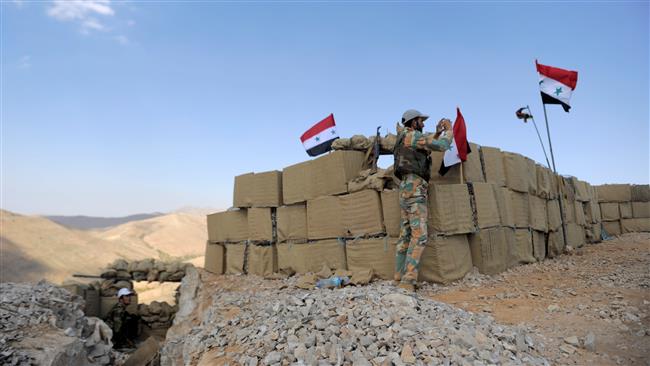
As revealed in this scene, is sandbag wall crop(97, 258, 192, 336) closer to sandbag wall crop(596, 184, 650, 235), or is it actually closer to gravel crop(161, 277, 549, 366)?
gravel crop(161, 277, 549, 366)

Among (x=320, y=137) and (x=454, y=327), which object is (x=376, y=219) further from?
(x=454, y=327)

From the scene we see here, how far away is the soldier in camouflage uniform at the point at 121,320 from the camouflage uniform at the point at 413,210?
814cm

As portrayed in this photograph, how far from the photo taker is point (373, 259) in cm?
556

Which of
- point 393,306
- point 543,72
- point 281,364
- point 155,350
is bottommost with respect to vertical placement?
point 155,350

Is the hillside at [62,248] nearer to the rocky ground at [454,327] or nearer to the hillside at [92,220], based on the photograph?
the rocky ground at [454,327]

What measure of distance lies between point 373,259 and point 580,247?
20.7 feet

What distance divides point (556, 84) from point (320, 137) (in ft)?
15.4

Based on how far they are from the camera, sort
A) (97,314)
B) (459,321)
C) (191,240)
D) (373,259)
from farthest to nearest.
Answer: (191,240), (97,314), (373,259), (459,321)

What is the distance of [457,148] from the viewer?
5.55 meters

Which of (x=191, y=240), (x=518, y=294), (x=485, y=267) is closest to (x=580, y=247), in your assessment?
(x=485, y=267)

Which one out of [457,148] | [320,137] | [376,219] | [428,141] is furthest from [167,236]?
[428,141]

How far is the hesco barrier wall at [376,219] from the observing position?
17.7 ft

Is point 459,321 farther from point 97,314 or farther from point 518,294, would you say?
point 97,314

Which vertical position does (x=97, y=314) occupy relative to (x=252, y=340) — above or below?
below
